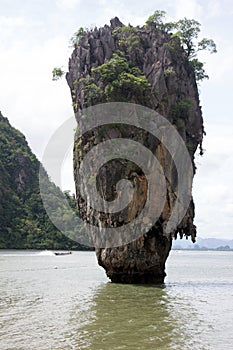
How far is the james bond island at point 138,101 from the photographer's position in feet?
67.2

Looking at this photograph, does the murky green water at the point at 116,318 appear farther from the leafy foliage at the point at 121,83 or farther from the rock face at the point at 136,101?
the leafy foliage at the point at 121,83

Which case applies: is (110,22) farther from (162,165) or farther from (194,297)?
(194,297)

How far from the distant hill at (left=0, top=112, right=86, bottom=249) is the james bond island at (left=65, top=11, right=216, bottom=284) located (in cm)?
4897

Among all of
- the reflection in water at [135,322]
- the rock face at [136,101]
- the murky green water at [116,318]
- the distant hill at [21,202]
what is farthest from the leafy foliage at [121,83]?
the distant hill at [21,202]

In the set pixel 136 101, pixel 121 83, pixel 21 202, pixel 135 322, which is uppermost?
pixel 21 202

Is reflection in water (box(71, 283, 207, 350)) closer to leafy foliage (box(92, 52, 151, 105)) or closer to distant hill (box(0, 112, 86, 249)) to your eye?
leafy foliage (box(92, 52, 151, 105))

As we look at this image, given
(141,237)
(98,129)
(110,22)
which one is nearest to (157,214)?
(141,237)

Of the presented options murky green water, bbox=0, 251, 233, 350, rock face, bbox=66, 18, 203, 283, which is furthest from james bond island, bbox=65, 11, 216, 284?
murky green water, bbox=0, 251, 233, 350

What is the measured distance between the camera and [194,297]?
1783 cm

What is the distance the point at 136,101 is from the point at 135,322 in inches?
460

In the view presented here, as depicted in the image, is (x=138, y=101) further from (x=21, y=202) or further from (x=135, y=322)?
(x=21, y=202)

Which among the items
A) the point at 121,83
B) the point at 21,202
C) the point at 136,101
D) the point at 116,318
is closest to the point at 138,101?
the point at 136,101

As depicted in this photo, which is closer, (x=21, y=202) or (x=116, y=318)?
(x=116, y=318)

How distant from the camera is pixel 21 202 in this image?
87.4 meters
